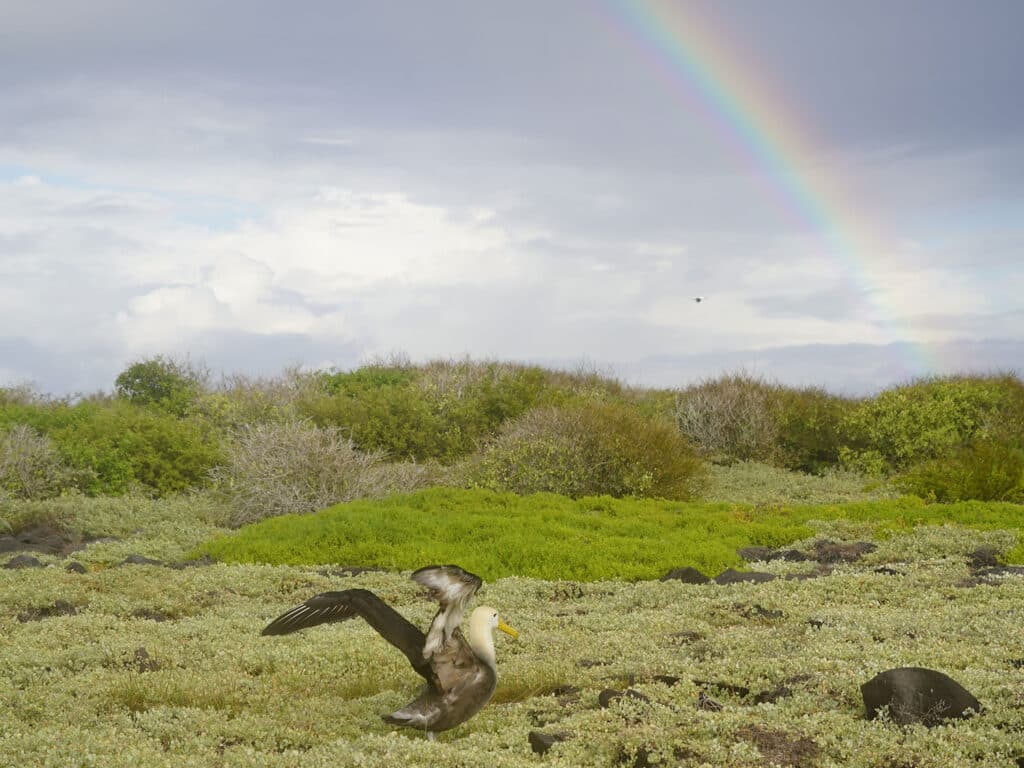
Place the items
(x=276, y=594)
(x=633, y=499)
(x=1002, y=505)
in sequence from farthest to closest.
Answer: (x=633, y=499) → (x=1002, y=505) → (x=276, y=594)

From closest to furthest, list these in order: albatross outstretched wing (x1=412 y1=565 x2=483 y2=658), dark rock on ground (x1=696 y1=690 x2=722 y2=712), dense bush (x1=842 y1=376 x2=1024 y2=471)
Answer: albatross outstretched wing (x1=412 y1=565 x2=483 y2=658) → dark rock on ground (x1=696 y1=690 x2=722 y2=712) → dense bush (x1=842 y1=376 x2=1024 y2=471)

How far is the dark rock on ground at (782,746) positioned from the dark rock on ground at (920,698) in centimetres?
72

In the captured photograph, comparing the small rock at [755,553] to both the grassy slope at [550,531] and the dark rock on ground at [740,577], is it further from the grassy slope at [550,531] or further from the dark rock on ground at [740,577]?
the dark rock on ground at [740,577]

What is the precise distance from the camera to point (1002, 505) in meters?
17.6

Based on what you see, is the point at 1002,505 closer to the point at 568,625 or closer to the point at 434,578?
the point at 568,625

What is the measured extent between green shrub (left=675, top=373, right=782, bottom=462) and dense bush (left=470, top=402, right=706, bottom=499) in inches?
430

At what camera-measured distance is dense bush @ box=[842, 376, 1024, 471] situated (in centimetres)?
2881

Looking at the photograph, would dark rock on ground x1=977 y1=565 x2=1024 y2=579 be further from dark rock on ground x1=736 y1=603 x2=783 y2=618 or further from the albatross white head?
the albatross white head

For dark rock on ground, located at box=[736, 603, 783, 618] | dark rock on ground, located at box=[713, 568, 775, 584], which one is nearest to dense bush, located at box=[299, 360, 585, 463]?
dark rock on ground, located at box=[713, 568, 775, 584]

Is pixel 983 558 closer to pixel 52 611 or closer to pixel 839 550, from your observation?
pixel 839 550

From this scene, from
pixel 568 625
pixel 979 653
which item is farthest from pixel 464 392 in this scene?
pixel 979 653

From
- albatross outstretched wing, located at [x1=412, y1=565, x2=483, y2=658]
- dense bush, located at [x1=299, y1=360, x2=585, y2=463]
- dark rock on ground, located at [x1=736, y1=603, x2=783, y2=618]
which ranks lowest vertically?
dark rock on ground, located at [x1=736, y1=603, x2=783, y2=618]

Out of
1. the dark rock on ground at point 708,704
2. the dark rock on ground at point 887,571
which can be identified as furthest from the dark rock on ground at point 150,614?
the dark rock on ground at point 887,571

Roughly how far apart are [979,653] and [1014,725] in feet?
5.99
